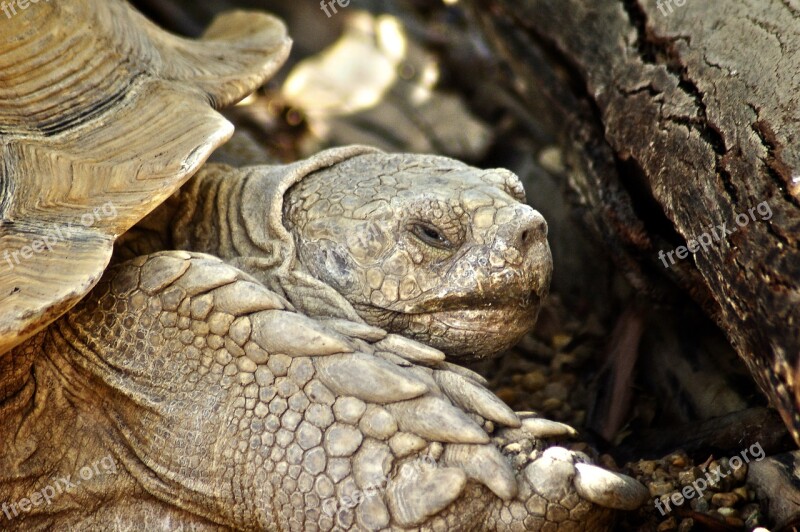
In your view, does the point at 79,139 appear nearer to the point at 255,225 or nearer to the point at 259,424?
the point at 255,225

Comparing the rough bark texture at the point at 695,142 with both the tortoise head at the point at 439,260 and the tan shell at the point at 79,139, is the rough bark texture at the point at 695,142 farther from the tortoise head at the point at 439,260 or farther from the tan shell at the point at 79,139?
the tan shell at the point at 79,139

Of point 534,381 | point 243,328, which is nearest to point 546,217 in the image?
point 534,381

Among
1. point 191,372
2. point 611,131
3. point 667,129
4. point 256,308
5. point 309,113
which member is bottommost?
point 309,113

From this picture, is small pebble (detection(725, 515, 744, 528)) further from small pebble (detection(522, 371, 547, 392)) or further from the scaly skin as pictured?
small pebble (detection(522, 371, 547, 392))

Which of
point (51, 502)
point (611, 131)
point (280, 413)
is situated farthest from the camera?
point (611, 131)

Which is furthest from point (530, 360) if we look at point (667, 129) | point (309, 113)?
point (309, 113)

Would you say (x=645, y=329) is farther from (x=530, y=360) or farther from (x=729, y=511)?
(x=729, y=511)

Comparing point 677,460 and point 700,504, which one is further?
point 677,460
